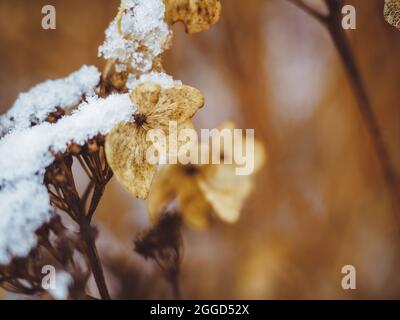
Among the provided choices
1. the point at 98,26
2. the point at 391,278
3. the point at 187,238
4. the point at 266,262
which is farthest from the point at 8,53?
the point at 391,278

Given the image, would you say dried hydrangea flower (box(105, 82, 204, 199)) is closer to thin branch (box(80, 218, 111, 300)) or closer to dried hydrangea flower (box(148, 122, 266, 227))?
thin branch (box(80, 218, 111, 300))

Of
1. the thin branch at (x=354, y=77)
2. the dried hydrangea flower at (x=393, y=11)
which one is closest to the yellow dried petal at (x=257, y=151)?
the thin branch at (x=354, y=77)

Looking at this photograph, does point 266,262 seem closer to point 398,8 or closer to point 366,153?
point 366,153

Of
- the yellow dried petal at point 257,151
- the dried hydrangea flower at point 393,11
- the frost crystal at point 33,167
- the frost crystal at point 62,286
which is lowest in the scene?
the frost crystal at point 62,286

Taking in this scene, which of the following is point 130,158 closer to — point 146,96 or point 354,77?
point 146,96

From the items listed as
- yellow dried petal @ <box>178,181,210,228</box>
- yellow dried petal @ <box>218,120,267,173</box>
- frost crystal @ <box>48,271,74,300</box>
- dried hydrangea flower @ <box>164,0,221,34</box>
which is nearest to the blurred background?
yellow dried petal @ <box>218,120,267,173</box>

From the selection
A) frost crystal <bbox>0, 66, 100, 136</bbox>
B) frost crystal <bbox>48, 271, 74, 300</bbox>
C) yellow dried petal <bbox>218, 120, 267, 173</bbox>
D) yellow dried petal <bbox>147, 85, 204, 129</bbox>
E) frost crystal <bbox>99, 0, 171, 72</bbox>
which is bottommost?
frost crystal <bbox>48, 271, 74, 300</bbox>

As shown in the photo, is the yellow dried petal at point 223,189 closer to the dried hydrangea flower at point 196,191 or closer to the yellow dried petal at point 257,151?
the dried hydrangea flower at point 196,191
